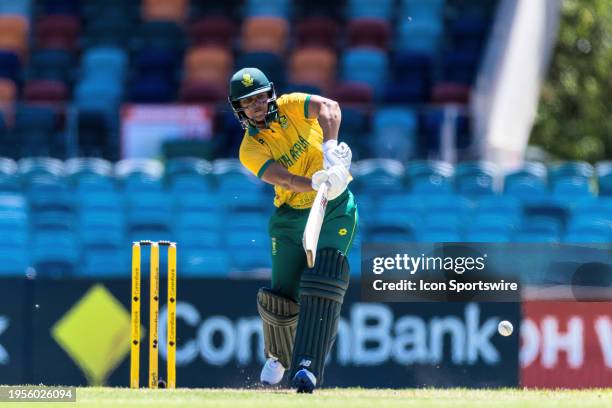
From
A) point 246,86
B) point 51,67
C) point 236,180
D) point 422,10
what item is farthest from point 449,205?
point 51,67

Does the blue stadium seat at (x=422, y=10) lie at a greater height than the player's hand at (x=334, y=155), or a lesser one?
greater

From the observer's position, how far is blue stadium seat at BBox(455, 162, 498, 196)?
1238 centimetres

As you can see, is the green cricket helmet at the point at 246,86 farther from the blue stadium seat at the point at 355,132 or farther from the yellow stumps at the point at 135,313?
the blue stadium seat at the point at 355,132

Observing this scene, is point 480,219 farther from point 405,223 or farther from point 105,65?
point 105,65

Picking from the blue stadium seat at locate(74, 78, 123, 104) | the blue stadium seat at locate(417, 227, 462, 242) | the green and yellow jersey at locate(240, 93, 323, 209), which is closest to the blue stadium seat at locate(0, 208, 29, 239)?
the blue stadium seat at locate(74, 78, 123, 104)

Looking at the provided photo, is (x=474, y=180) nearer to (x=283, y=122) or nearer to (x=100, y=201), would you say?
(x=100, y=201)

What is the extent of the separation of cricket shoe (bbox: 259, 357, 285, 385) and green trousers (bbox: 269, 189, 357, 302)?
1.41ft

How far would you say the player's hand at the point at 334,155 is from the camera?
7.43 meters

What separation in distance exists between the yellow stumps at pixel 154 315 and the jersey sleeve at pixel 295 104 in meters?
1.15

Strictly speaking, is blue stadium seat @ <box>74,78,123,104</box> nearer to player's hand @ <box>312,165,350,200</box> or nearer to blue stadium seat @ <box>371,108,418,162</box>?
blue stadium seat @ <box>371,108,418,162</box>

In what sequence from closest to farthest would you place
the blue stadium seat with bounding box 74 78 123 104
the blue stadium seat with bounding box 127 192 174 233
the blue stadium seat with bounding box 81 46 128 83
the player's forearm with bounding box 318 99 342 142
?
the player's forearm with bounding box 318 99 342 142
the blue stadium seat with bounding box 127 192 174 233
the blue stadium seat with bounding box 74 78 123 104
the blue stadium seat with bounding box 81 46 128 83

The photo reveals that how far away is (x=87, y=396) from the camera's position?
7.59m

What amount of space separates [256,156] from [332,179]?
20.9 inches

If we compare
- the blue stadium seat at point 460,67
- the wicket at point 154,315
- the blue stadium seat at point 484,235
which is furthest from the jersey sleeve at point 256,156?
the blue stadium seat at point 460,67
